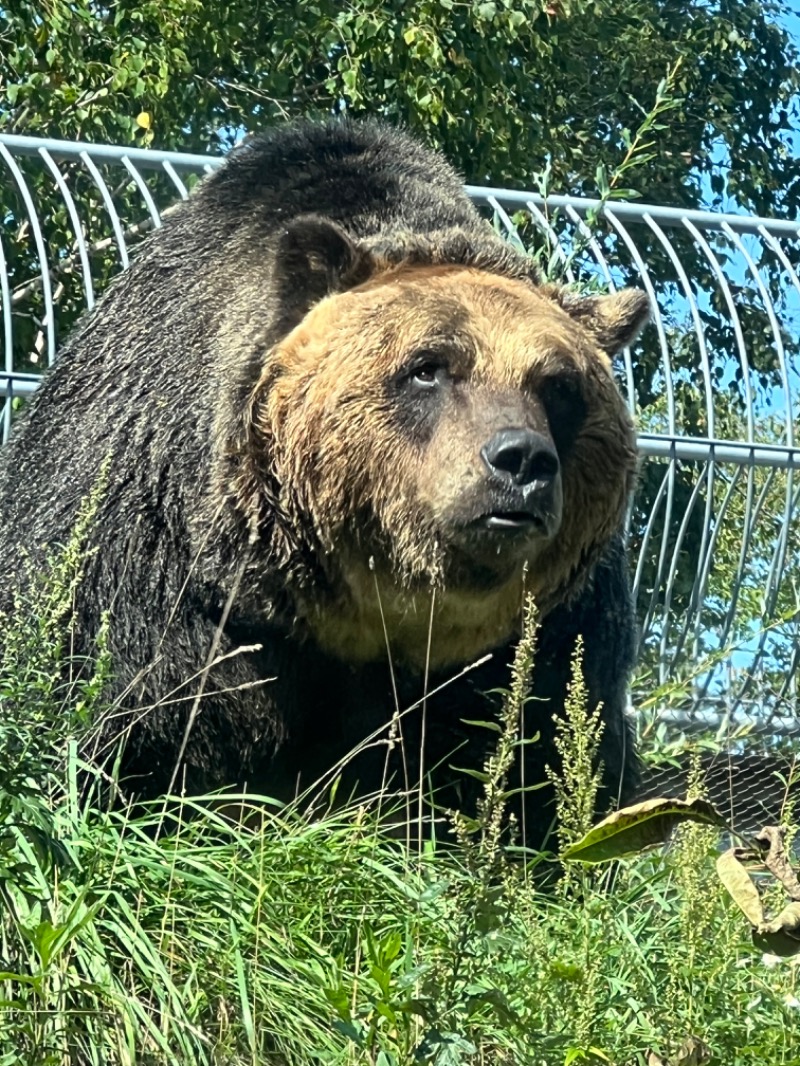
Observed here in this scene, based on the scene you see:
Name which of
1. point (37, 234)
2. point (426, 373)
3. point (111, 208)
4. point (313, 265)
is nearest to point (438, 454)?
point (426, 373)

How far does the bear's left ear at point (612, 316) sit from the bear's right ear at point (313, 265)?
659mm

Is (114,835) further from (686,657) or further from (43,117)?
(43,117)

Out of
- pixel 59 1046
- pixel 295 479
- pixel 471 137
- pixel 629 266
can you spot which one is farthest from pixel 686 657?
pixel 629 266

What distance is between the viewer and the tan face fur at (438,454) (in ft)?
16.6

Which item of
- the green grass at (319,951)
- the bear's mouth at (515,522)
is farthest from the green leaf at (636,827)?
the bear's mouth at (515,522)

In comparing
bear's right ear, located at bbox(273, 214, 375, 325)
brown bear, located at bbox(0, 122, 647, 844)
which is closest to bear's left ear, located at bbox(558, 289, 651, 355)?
brown bear, located at bbox(0, 122, 647, 844)

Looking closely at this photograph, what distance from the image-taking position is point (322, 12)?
46.5ft

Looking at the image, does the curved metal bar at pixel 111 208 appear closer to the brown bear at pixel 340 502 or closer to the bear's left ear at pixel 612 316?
the brown bear at pixel 340 502

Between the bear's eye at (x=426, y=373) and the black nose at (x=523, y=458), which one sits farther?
the bear's eye at (x=426, y=373)

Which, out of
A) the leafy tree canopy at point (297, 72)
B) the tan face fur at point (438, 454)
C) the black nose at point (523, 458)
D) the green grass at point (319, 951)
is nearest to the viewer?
the green grass at point (319, 951)

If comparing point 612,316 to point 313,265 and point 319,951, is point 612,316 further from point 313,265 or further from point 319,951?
point 319,951

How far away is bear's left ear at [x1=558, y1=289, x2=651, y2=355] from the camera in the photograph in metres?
5.76

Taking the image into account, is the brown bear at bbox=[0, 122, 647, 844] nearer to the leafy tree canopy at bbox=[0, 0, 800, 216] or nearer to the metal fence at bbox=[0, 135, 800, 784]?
the metal fence at bbox=[0, 135, 800, 784]

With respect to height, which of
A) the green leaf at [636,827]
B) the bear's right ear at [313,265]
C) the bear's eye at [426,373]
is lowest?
the green leaf at [636,827]
